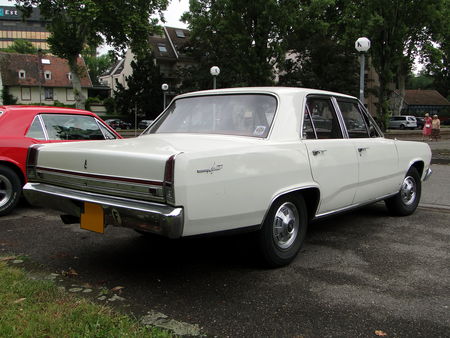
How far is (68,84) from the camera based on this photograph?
2201 inches

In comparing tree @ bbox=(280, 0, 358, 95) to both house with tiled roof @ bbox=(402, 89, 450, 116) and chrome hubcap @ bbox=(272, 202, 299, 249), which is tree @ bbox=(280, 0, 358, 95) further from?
chrome hubcap @ bbox=(272, 202, 299, 249)

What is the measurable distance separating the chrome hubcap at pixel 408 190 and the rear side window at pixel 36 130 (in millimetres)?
5274

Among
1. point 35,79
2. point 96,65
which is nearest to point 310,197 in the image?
point 35,79

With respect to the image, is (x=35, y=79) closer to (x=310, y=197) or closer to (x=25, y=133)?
(x=25, y=133)

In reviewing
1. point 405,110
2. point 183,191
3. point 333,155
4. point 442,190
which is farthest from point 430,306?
point 405,110

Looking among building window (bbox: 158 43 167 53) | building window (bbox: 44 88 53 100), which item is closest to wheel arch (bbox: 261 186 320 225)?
building window (bbox: 158 43 167 53)

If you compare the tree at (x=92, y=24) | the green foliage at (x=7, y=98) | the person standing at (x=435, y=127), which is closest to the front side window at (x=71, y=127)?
the tree at (x=92, y=24)

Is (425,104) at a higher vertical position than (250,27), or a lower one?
lower

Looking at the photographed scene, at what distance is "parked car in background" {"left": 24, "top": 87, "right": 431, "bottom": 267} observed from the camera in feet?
9.60

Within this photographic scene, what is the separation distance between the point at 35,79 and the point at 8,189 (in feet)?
176

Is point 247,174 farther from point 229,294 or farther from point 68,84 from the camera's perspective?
point 68,84

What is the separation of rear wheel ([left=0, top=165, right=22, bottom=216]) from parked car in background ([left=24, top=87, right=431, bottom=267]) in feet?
7.36

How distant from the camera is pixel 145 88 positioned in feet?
148

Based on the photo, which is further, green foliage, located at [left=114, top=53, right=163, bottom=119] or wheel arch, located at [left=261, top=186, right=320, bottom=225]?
green foliage, located at [left=114, top=53, right=163, bottom=119]
